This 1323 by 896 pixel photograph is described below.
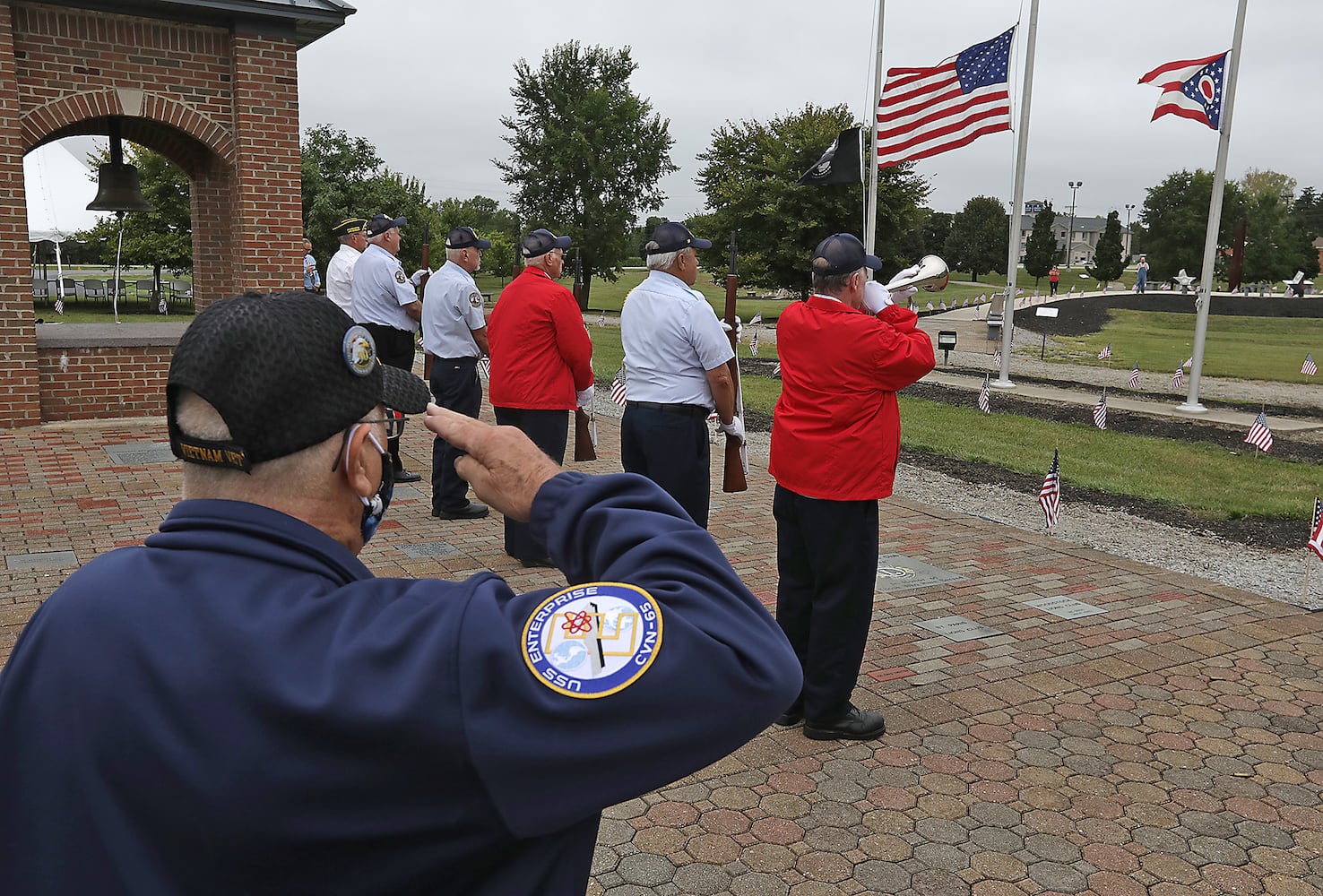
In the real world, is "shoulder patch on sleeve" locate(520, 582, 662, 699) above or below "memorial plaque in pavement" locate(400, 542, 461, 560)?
above

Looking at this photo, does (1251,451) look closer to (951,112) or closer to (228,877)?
(951,112)

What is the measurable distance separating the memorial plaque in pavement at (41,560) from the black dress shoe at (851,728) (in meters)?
4.82

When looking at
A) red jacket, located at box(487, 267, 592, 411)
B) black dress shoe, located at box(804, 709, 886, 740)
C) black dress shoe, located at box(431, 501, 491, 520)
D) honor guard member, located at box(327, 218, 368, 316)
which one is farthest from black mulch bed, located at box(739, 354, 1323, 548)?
honor guard member, located at box(327, 218, 368, 316)

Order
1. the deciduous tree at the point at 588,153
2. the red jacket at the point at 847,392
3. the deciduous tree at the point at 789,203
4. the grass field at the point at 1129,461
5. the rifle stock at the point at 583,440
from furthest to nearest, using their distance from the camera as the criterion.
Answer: the deciduous tree at the point at 588,153
the deciduous tree at the point at 789,203
the grass field at the point at 1129,461
the rifle stock at the point at 583,440
the red jacket at the point at 847,392

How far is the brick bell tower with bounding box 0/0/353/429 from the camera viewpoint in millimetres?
10531

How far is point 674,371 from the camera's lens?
5633 mm

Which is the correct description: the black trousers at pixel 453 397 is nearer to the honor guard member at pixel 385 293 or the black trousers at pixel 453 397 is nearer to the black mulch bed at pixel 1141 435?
the honor guard member at pixel 385 293

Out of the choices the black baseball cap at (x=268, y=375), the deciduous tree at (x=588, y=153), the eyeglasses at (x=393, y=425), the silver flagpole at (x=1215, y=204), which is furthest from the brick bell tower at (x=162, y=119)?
the deciduous tree at (x=588, y=153)

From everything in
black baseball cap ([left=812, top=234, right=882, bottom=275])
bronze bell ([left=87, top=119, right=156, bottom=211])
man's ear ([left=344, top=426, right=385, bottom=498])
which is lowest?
man's ear ([left=344, top=426, right=385, bottom=498])

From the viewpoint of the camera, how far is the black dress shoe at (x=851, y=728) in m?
4.53

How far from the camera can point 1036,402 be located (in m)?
17.4

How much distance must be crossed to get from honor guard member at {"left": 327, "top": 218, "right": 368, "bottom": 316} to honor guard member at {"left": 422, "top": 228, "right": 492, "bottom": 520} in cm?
146

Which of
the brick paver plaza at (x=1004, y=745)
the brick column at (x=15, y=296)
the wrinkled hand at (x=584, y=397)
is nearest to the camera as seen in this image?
the brick paver plaza at (x=1004, y=745)

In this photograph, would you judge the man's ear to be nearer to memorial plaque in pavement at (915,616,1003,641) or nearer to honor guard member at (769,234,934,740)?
honor guard member at (769,234,934,740)
